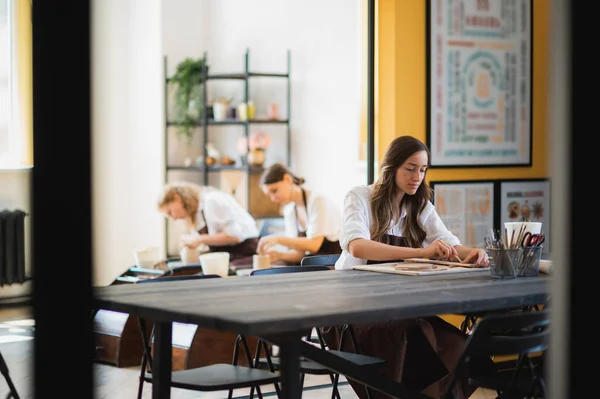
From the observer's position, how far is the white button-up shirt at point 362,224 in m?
4.18

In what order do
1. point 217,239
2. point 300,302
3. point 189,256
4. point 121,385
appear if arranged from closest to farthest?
1. point 300,302
2. point 121,385
3. point 189,256
4. point 217,239

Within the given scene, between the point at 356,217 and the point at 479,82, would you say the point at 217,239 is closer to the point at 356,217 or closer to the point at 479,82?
the point at 479,82

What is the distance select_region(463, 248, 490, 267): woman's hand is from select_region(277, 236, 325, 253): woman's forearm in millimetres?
2131

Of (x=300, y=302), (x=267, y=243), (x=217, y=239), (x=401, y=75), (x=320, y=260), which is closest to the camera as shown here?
(x=300, y=302)

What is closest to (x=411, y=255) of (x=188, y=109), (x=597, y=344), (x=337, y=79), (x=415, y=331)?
(x=415, y=331)

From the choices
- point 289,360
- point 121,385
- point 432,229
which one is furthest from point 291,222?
point 289,360

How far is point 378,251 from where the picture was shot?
4055 mm

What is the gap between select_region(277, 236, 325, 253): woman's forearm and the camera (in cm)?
610

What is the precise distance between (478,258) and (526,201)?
2242 mm

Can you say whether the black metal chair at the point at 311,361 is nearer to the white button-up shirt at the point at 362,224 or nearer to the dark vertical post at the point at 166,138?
the white button-up shirt at the point at 362,224

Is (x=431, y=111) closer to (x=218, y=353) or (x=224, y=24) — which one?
(x=218, y=353)

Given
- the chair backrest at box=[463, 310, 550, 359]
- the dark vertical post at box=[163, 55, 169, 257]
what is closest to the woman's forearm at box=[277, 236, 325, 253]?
the chair backrest at box=[463, 310, 550, 359]

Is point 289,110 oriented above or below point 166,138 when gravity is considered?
above

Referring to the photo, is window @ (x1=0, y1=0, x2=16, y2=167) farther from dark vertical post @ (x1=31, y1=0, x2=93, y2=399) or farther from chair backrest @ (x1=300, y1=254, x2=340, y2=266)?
dark vertical post @ (x1=31, y1=0, x2=93, y2=399)
